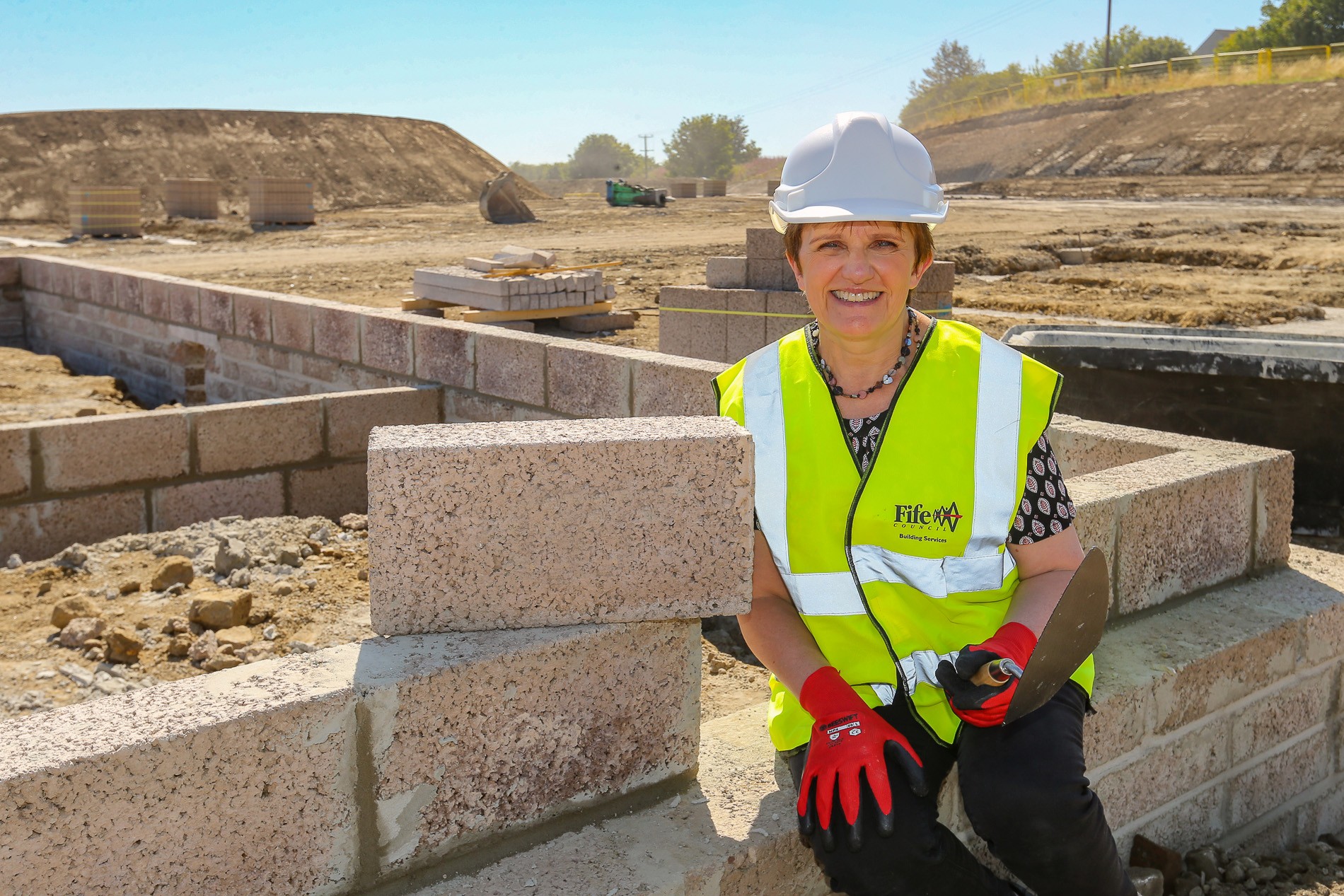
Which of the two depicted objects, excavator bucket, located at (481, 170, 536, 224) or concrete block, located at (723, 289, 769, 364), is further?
excavator bucket, located at (481, 170, 536, 224)

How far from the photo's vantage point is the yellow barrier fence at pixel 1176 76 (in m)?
43.6

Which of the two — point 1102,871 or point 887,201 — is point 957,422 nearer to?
point 887,201

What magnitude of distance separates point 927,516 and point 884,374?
0.31m

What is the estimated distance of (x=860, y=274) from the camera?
7.21 ft

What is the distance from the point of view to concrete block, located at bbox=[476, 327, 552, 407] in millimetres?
5930

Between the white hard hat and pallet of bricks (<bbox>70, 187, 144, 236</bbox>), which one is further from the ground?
pallet of bricks (<bbox>70, 187, 144, 236</bbox>)

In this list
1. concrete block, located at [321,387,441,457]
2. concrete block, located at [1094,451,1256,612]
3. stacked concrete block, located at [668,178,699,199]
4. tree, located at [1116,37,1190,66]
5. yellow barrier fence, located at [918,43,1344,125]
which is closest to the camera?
concrete block, located at [1094,451,1256,612]

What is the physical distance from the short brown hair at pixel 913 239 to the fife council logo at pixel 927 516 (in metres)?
0.50

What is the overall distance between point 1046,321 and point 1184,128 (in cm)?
3311

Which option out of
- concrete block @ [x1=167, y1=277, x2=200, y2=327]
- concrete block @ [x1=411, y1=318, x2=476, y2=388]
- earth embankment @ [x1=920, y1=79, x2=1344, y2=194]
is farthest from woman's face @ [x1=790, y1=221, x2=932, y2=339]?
earth embankment @ [x1=920, y1=79, x2=1344, y2=194]

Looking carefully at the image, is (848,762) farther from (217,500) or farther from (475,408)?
(217,500)

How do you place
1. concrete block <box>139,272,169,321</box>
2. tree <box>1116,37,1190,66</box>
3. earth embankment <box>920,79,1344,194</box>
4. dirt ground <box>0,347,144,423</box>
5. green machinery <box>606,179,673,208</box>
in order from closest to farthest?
dirt ground <box>0,347,144,423</box> → concrete block <box>139,272,169,321</box> → green machinery <box>606,179,673,208</box> → earth embankment <box>920,79,1344,194</box> → tree <box>1116,37,1190,66</box>

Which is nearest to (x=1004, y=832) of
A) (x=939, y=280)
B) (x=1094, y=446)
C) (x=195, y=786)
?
(x=195, y=786)

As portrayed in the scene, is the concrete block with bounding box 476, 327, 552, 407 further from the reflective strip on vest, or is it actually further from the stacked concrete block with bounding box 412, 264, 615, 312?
the reflective strip on vest
